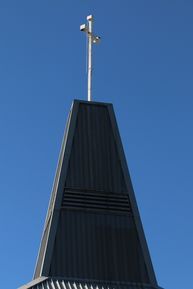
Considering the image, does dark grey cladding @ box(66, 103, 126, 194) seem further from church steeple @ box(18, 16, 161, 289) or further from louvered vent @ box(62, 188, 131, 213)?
louvered vent @ box(62, 188, 131, 213)

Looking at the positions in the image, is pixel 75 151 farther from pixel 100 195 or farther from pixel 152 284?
pixel 152 284

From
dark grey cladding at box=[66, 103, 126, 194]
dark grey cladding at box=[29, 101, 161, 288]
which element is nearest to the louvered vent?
dark grey cladding at box=[29, 101, 161, 288]

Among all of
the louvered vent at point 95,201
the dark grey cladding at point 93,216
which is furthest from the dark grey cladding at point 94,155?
the louvered vent at point 95,201

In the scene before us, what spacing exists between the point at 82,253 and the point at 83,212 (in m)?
1.70

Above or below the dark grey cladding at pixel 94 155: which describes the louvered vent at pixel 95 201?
below

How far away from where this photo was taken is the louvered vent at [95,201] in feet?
89.2

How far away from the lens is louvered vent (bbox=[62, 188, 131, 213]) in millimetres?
27203

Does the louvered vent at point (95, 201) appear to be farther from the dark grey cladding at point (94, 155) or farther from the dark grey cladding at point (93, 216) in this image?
the dark grey cladding at point (94, 155)

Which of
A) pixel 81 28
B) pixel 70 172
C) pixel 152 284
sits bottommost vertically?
pixel 152 284

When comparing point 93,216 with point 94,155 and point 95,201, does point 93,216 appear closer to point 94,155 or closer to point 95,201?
point 95,201

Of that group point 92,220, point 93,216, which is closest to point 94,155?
point 93,216

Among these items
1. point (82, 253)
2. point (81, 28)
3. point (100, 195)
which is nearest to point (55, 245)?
A: point (82, 253)

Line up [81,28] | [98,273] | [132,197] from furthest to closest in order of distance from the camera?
[81,28] < [132,197] < [98,273]

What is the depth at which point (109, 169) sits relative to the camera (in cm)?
2830
